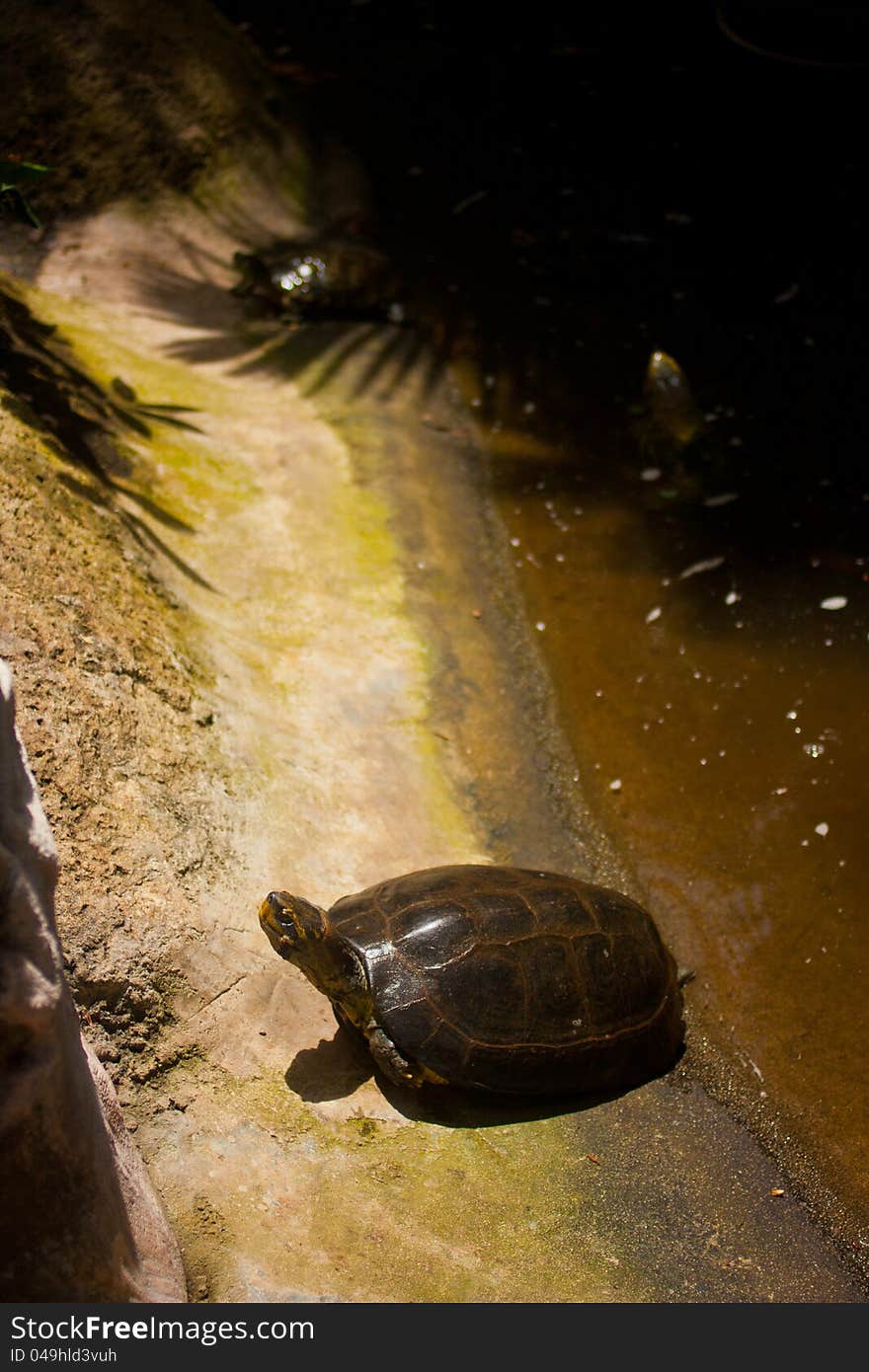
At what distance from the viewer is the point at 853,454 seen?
A: 21.5 feet

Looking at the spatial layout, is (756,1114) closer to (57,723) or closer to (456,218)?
(57,723)

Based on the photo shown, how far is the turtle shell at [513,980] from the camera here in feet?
11.4

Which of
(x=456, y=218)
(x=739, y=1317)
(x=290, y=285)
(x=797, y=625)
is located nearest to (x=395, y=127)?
(x=456, y=218)

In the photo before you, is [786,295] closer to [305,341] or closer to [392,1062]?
[305,341]

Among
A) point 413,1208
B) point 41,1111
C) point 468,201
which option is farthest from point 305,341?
point 41,1111

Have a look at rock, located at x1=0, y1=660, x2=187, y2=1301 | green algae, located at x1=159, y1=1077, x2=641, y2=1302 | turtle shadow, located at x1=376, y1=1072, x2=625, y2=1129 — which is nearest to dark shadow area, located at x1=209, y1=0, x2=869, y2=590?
turtle shadow, located at x1=376, y1=1072, x2=625, y2=1129

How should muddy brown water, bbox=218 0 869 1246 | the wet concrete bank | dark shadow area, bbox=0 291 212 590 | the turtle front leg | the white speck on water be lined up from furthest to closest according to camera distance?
1. the white speck on water
2. dark shadow area, bbox=0 291 212 590
3. muddy brown water, bbox=218 0 869 1246
4. the turtle front leg
5. the wet concrete bank

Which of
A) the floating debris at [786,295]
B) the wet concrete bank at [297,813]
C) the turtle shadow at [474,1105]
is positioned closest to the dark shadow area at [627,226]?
the floating debris at [786,295]

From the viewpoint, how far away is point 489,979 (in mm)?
3545

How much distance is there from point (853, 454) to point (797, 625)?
5.13 ft

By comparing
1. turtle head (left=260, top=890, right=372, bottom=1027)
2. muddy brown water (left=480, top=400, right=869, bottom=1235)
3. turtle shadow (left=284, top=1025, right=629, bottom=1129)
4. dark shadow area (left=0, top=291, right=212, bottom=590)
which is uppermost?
dark shadow area (left=0, top=291, right=212, bottom=590)

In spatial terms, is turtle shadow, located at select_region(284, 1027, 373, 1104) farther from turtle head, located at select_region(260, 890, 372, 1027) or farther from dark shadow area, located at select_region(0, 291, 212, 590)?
dark shadow area, located at select_region(0, 291, 212, 590)

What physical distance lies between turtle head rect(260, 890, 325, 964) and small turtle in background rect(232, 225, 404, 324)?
18.2ft

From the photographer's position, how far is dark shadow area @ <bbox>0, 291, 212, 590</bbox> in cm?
489
